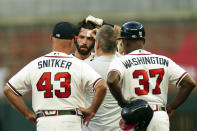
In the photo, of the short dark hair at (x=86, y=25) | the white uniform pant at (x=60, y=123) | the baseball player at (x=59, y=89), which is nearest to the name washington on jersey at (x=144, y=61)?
the baseball player at (x=59, y=89)

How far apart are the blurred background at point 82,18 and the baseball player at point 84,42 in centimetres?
755

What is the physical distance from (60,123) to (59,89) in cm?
37

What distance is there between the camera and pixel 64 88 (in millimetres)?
6500

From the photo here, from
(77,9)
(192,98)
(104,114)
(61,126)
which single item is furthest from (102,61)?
(77,9)

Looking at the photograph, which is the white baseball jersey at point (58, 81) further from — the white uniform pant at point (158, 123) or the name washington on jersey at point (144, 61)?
the white uniform pant at point (158, 123)

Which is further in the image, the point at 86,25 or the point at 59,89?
the point at 86,25

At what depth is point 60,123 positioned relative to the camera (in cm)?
650

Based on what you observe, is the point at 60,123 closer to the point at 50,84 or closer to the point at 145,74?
the point at 50,84

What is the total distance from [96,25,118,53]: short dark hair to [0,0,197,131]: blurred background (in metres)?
8.97

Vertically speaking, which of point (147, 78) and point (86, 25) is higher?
point (86, 25)

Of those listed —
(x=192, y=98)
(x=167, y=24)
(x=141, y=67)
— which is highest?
(x=141, y=67)

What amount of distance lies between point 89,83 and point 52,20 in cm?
1109

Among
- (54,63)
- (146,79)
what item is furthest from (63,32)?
(146,79)

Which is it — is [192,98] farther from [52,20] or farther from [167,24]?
[52,20]
